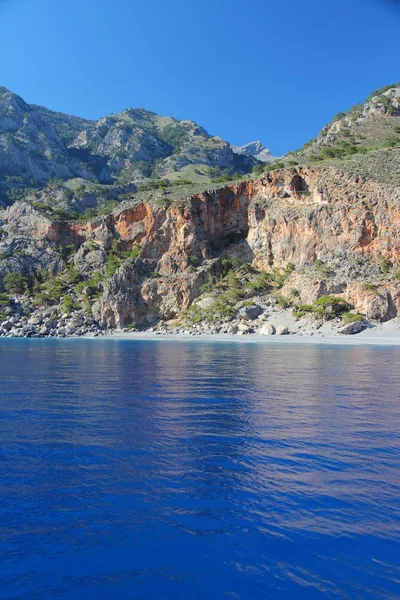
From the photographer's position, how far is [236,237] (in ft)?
281

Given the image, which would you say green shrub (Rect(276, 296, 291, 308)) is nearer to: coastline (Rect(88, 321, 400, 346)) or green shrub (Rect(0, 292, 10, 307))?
coastline (Rect(88, 321, 400, 346))

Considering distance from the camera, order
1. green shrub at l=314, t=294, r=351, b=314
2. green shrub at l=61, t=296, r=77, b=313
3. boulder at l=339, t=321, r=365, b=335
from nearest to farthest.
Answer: boulder at l=339, t=321, r=365, b=335 → green shrub at l=314, t=294, r=351, b=314 → green shrub at l=61, t=296, r=77, b=313

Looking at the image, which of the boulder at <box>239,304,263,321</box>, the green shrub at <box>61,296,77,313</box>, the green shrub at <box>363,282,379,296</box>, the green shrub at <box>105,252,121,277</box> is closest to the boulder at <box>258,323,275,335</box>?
the boulder at <box>239,304,263,321</box>

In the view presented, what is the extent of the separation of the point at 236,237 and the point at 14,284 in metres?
46.4

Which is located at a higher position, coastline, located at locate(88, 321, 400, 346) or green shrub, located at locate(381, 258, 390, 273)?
green shrub, located at locate(381, 258, 390, 273)

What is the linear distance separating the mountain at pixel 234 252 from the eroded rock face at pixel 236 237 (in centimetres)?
21

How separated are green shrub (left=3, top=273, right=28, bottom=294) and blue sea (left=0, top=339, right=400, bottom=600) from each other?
7565 centimetres

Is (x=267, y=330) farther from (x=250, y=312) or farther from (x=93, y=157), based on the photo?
(x=93, y=157)

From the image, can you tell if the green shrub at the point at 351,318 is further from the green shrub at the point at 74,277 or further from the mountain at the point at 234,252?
the green shrub at the point at 74,277

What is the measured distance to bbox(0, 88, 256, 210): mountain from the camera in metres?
150

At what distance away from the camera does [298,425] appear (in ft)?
42.2

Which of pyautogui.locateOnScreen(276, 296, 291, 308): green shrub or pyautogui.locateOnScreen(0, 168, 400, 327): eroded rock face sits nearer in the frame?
pyautogui.locateOnScreen(0, 168, 400, 327): eroded rock face

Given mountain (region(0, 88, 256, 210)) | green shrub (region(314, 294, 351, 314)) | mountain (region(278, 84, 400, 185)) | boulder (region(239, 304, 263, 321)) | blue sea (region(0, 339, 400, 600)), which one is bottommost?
blue sea (region(0, 339, 400, 600))

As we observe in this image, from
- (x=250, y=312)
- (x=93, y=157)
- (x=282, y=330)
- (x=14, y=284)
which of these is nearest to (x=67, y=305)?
(x=14, y=284)
